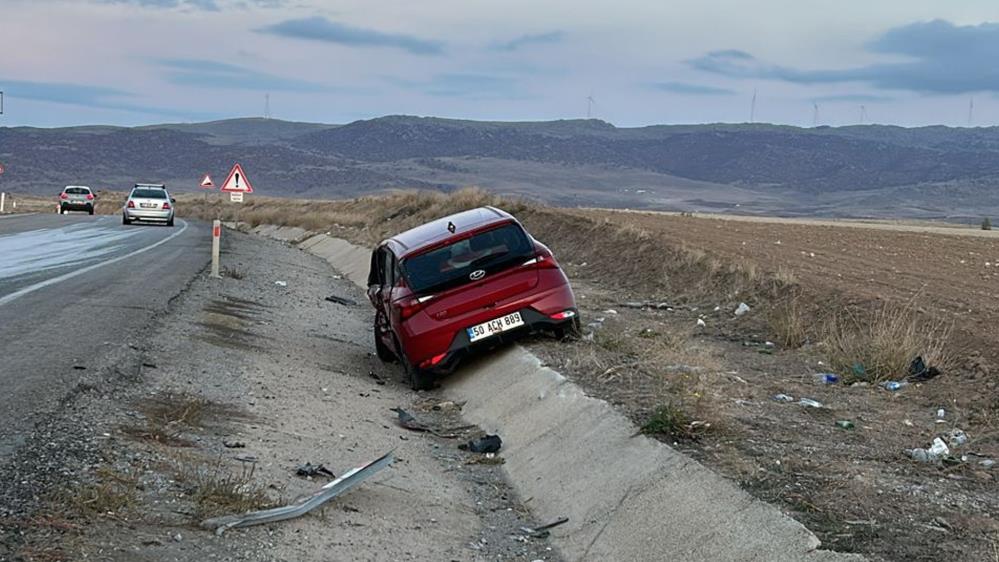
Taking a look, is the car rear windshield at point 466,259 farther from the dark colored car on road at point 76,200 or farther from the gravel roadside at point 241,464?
the dark colored car on road at point 76,200

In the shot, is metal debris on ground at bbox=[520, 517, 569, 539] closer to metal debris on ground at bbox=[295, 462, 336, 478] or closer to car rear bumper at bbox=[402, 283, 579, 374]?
metal debris on ground at bbox=[295, 462, 336, 478]

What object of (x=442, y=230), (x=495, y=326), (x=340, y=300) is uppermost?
(x=442, y=230)

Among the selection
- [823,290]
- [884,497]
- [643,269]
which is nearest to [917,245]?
[643,269]

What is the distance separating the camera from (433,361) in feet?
39.2

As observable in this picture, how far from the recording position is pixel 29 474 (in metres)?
6.59

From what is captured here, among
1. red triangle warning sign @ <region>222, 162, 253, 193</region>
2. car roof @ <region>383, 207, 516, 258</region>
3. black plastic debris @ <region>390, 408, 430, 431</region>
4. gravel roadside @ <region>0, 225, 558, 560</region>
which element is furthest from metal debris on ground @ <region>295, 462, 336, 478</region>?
red triangle warning sign @ <region>222, 162, 253, 193</region>

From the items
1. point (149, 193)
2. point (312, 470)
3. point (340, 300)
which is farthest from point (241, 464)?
point (149, 193)

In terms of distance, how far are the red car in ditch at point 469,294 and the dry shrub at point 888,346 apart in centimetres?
276

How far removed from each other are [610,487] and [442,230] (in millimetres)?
5268

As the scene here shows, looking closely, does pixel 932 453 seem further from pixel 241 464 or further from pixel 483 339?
pixel 483 339

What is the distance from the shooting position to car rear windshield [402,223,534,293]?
11984mm

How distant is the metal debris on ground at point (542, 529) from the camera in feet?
25.5

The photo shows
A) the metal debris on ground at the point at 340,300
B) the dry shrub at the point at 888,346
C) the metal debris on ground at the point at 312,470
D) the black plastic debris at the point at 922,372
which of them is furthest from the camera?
the metal debris on ground at the point at 340,300

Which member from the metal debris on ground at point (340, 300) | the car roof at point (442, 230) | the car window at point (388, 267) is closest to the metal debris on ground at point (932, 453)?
the car roof at point (442, 230)
